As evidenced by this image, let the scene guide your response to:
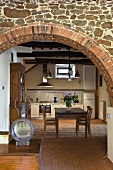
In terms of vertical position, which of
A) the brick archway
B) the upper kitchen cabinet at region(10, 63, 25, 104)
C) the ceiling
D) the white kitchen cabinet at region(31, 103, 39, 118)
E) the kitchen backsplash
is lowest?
the white kitchen cabinet at region(31, 103, 39, 118)

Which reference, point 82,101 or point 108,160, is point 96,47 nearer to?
point 108,160

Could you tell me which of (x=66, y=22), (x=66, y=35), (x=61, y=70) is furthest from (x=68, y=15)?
(x=61, y=70)

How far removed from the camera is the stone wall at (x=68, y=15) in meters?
5.58

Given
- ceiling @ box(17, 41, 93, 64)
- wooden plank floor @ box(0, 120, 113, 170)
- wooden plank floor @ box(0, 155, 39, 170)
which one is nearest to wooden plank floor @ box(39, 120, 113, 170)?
wooden plank floor @ box(0, 120, 113, 170)

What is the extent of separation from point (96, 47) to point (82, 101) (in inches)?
374

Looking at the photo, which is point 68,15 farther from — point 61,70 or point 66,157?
point 61,70

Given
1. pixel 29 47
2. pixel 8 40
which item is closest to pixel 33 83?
pixel 29 47

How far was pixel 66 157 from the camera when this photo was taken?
6238 mm

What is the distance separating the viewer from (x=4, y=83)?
26.9ft

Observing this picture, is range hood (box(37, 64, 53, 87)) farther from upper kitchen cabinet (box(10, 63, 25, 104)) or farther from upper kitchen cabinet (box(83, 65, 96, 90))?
upper kitchen cabinet (box(10, 63, 25, 104))

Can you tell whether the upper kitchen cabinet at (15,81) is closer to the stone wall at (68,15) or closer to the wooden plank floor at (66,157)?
the wooden plank floor at (66,157)

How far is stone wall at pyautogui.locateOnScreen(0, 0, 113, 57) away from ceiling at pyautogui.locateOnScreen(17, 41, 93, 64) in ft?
11.4

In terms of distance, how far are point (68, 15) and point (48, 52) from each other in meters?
5.73

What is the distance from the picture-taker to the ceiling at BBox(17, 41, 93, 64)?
30.3 ft
